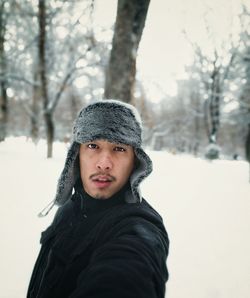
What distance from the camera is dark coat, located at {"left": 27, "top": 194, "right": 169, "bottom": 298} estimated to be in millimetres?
1016

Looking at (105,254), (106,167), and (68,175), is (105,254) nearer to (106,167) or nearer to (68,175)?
(106,167)

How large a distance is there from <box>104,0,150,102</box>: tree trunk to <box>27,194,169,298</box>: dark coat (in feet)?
7.53

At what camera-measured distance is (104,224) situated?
4.70ft

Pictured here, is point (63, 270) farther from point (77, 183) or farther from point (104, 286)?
point (77, 183)

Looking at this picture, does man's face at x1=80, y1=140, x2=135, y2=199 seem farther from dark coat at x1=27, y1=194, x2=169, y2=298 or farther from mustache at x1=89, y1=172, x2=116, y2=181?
dark coat at x1=27, y1=194, x2=169, y2=298

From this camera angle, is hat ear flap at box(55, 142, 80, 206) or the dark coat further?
hat ear flap at box(55, 142, 80, 206)

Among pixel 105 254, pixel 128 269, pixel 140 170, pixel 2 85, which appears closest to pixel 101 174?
pixel 140 170

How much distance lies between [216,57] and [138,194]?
21989 mm

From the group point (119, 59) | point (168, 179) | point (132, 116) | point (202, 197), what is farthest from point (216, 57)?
point (132, 116)

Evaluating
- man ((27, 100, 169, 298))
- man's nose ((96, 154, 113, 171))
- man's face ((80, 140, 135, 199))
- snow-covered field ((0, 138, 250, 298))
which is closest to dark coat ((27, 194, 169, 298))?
man ((27, 100, 169, 298))

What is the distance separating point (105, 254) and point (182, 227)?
4.41m

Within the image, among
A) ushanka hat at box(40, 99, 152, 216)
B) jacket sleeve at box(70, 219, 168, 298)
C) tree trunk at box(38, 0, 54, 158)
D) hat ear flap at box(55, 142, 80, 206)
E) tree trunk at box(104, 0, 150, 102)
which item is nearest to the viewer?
jacket sleeve at box(70, 219, 168, 298)

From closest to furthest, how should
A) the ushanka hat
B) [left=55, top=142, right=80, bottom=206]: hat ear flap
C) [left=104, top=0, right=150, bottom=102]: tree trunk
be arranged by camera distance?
the ushanka hat → [left=55, top=142, right=80, bottom=206]: hat ear flap → [left=104, top=0, right=150, bottom=102]: tree trunk

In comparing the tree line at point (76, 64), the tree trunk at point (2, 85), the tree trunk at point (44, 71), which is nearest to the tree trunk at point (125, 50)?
the tree line at point (76, 64)
